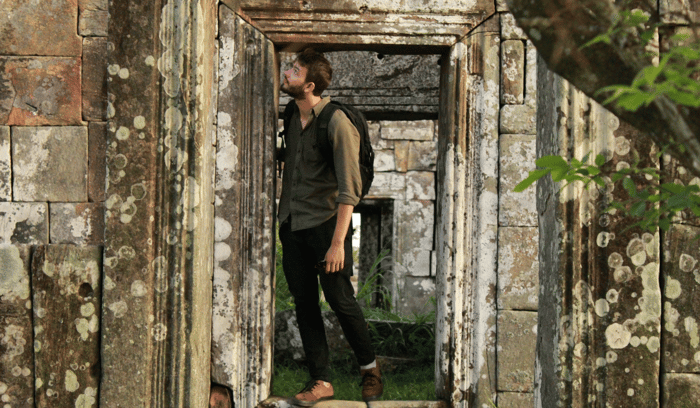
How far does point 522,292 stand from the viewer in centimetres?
367

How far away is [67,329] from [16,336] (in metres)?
0.23

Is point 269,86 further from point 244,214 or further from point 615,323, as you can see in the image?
point 615,323

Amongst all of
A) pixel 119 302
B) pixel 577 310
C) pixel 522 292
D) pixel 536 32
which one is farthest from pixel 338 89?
pixel 536 32

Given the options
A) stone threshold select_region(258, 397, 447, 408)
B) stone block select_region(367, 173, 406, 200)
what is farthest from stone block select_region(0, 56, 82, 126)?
stone block select_region(367, 173, 406, 200)

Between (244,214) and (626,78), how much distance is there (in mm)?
2729

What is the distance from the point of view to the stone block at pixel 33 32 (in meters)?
3.30

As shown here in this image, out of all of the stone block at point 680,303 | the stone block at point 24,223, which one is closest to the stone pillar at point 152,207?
the stone block at point 24,223

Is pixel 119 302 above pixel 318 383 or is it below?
above

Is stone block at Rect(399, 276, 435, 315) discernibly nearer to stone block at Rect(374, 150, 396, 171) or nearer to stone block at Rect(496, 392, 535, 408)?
stone block at Rect(374, 150, 396, 171)

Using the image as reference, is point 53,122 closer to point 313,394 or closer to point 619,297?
point 313,394

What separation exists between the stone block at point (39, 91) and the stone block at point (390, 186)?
5.58 metres

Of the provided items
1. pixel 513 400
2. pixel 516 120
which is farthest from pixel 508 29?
pixel 513 400

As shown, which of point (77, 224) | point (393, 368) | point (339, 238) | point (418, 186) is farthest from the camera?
point (418, 186)

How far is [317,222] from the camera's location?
3.58 metres
